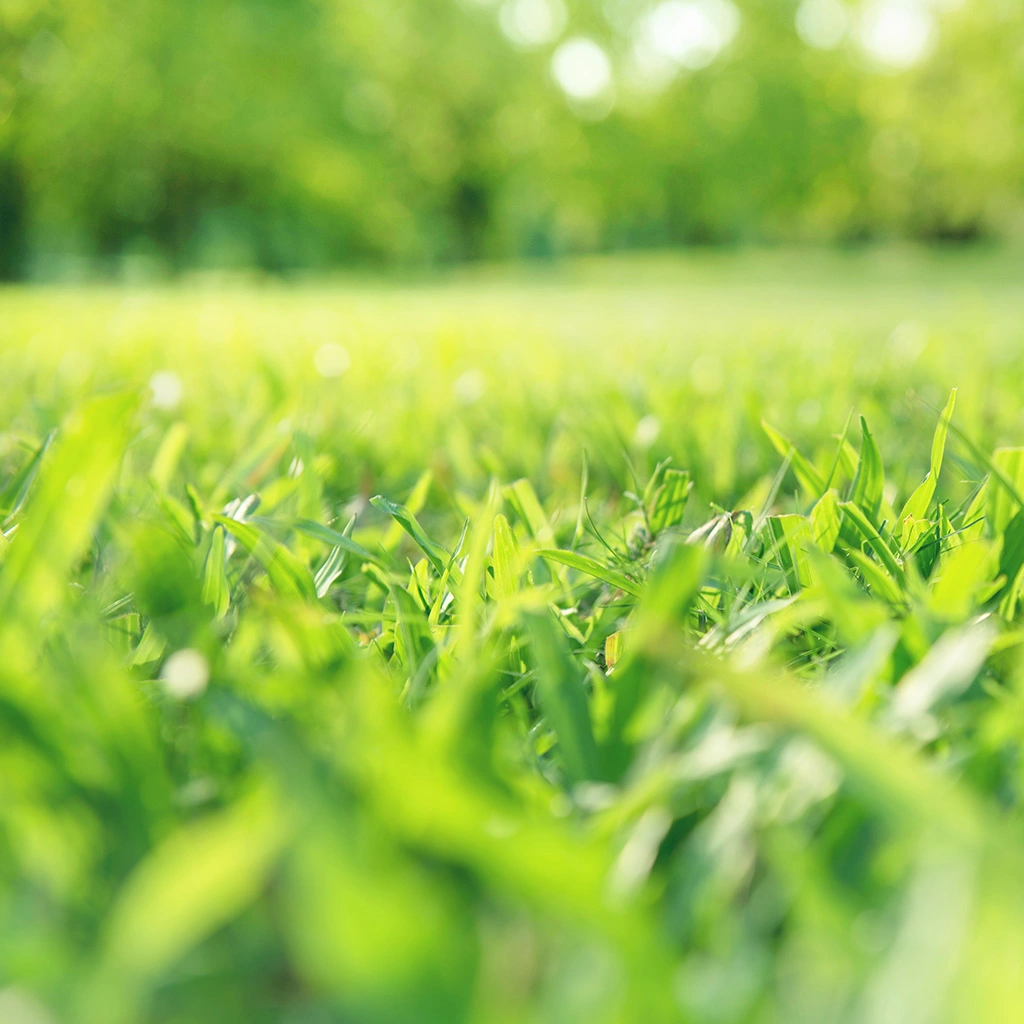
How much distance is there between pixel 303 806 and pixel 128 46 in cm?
1689

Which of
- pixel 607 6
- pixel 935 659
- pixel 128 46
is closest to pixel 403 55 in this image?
pixel 607 6

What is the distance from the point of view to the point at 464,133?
22.2 meters

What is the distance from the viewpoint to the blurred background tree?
48.5 feet

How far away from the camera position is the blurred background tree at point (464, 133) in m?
14.8

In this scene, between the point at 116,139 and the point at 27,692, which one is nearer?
the point at 27,692

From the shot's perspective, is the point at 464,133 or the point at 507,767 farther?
the point at 464,133

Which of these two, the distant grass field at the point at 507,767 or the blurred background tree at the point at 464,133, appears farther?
the blurred background tree at the point at 464,133

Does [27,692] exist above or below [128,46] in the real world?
below

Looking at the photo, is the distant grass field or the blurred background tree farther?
the blurred background tree

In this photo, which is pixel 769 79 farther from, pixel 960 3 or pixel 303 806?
pixel 303 806

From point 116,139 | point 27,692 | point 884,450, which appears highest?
point 116,139

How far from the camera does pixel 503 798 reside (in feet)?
1.12

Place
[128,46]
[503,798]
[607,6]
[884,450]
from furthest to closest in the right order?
[607,6] → [128,46] → [884,450] → [503,798]

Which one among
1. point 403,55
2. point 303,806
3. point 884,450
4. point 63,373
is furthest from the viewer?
point 403,55
